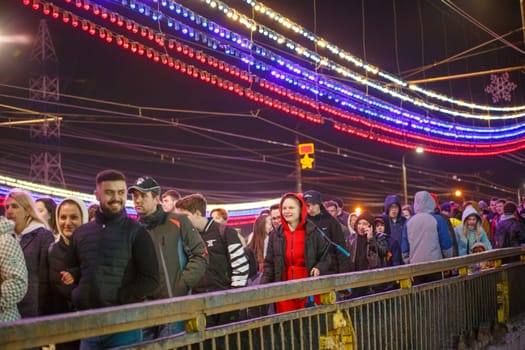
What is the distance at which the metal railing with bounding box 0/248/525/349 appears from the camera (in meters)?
2.77

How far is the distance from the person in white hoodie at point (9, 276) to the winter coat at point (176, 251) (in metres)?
1.44

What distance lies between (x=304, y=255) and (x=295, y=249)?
11 cm

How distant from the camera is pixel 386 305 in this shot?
5543 mm

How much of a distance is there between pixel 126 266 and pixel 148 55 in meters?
Result: 10.8

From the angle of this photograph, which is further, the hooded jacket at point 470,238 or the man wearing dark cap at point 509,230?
the man wearing dark cap at point 509,230

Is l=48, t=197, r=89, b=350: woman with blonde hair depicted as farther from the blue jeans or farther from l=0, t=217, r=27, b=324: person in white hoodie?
the blue jeans

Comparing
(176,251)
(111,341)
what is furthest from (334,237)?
(111,341)

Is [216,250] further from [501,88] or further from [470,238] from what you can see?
[501,88]

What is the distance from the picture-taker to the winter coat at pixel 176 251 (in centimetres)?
586

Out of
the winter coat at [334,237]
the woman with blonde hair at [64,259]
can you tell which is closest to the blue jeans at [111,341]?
the woman with blonde hair at [64,259]

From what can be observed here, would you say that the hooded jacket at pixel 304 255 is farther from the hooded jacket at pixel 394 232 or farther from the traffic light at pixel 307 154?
the traffic light at pixel 307 154

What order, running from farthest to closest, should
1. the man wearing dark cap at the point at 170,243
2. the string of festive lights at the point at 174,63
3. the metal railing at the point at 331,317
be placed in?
the string of festive lights at the point at 174,63, the man wearing dark cap at the point at 170,243, the metal railing at the point at 331,317

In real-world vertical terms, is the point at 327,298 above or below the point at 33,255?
below

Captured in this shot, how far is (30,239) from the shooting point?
18.7ft
